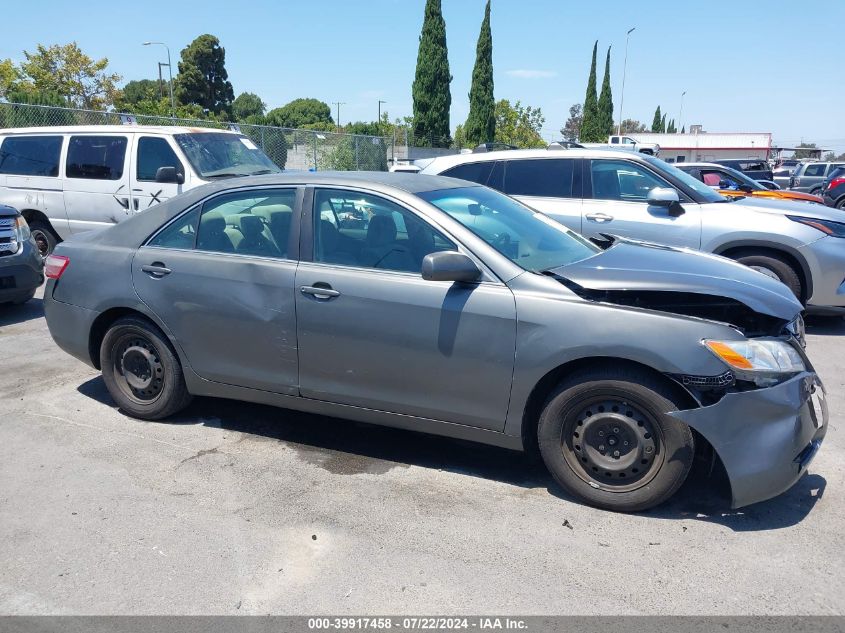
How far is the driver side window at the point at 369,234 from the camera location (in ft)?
13.4

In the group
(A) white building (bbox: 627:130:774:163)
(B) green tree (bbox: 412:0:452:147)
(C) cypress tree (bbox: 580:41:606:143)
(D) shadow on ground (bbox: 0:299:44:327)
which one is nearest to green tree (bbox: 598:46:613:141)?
(C) cypress tree (bbox: 580:41:606:143)

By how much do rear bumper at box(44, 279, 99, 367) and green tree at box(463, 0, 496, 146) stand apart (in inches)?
1449

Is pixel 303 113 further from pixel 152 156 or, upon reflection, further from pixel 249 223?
pixel 249 223

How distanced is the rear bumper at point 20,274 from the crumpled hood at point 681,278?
622 centimetres

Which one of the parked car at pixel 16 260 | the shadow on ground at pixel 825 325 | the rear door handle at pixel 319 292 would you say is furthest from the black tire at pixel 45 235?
the shadow on ground at pixel 825 325

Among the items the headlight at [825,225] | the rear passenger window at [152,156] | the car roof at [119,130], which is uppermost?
the car roof at [119,130]

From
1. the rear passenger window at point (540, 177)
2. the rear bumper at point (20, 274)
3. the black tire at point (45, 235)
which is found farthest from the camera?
the black tire at point (45, 235)

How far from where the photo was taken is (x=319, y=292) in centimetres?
418

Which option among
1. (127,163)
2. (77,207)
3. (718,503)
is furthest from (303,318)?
(77,207)

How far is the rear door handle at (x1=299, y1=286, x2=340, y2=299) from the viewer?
415 cm

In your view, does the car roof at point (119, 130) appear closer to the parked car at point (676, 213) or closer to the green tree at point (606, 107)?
the parked car at point (676, 213)

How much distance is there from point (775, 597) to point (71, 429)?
428 centimetres

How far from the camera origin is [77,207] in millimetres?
9984

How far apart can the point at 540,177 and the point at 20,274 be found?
5788 mm
